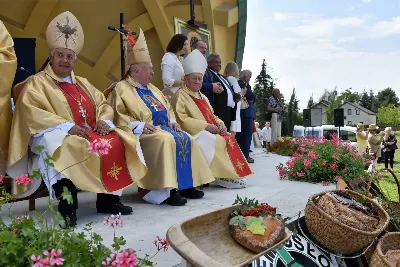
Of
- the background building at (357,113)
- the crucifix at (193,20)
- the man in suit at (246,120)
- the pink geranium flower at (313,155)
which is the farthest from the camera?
the background building at (357,113)

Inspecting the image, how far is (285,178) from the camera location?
5.91 m

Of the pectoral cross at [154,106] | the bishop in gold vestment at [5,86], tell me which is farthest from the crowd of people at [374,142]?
the bishop in gold vestment at [5,86]

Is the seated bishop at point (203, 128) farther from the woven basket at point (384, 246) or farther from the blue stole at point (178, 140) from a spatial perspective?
the woven basket at point (384, 246)

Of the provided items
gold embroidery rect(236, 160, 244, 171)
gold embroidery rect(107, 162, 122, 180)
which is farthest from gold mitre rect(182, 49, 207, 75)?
gold embroidery rect(107, 162, 122, 180)

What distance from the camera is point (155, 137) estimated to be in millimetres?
3904

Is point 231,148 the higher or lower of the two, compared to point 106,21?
lower

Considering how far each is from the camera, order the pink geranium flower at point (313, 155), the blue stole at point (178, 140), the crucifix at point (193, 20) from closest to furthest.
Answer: the blue stole at point (178, 140)
the pink geranium flower at point (313, 155)
the crucifix at point (193, 20)

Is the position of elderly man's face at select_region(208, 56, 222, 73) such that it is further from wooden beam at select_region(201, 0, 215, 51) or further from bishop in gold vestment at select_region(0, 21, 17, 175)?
wooden beam at select_region(201, 0, 215, 51)

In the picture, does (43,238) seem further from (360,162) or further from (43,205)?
(360,162)

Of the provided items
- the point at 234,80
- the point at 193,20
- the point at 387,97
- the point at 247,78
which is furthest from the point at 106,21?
the point at 387,97

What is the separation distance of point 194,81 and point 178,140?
1.07 metres

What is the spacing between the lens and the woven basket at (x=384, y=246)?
2.66m

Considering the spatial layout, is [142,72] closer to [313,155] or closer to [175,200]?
[175,200]

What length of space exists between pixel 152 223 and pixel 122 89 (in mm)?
1448
